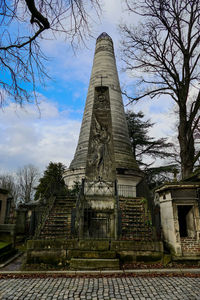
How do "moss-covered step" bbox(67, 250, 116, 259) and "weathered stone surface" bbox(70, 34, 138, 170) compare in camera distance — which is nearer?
"moss-covered step" bbox(67, 250, 116, 259)

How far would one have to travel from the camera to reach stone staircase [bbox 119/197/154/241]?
285 inches

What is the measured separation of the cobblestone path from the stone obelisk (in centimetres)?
547

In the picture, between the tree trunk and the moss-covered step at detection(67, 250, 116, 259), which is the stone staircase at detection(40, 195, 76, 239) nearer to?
the moss-covered step at detection(67, 250, 116, 259)

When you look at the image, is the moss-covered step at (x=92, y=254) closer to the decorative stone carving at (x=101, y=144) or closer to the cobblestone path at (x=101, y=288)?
the cobblestone path at (x=101, y=288)

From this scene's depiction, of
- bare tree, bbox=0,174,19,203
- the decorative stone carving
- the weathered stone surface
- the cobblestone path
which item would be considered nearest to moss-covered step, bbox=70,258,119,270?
the cobblestone path

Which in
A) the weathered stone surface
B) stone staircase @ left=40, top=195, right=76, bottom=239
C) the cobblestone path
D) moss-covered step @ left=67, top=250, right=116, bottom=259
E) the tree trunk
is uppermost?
the weathered stone surface

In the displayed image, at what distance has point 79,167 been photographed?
1670cm

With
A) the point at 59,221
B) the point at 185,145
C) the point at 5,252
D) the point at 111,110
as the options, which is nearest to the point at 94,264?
the point at 5,252

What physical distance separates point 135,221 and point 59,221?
130 inches

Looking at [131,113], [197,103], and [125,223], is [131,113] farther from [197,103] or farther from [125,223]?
[125,223]

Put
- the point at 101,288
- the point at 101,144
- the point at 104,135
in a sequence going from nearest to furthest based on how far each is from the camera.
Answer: the point at 101,288, the point at 101,144, the point at 104,135

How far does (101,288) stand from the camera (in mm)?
4172

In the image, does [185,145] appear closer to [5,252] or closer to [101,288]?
[101,288]

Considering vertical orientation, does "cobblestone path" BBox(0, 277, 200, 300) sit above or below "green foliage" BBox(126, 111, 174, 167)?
below
